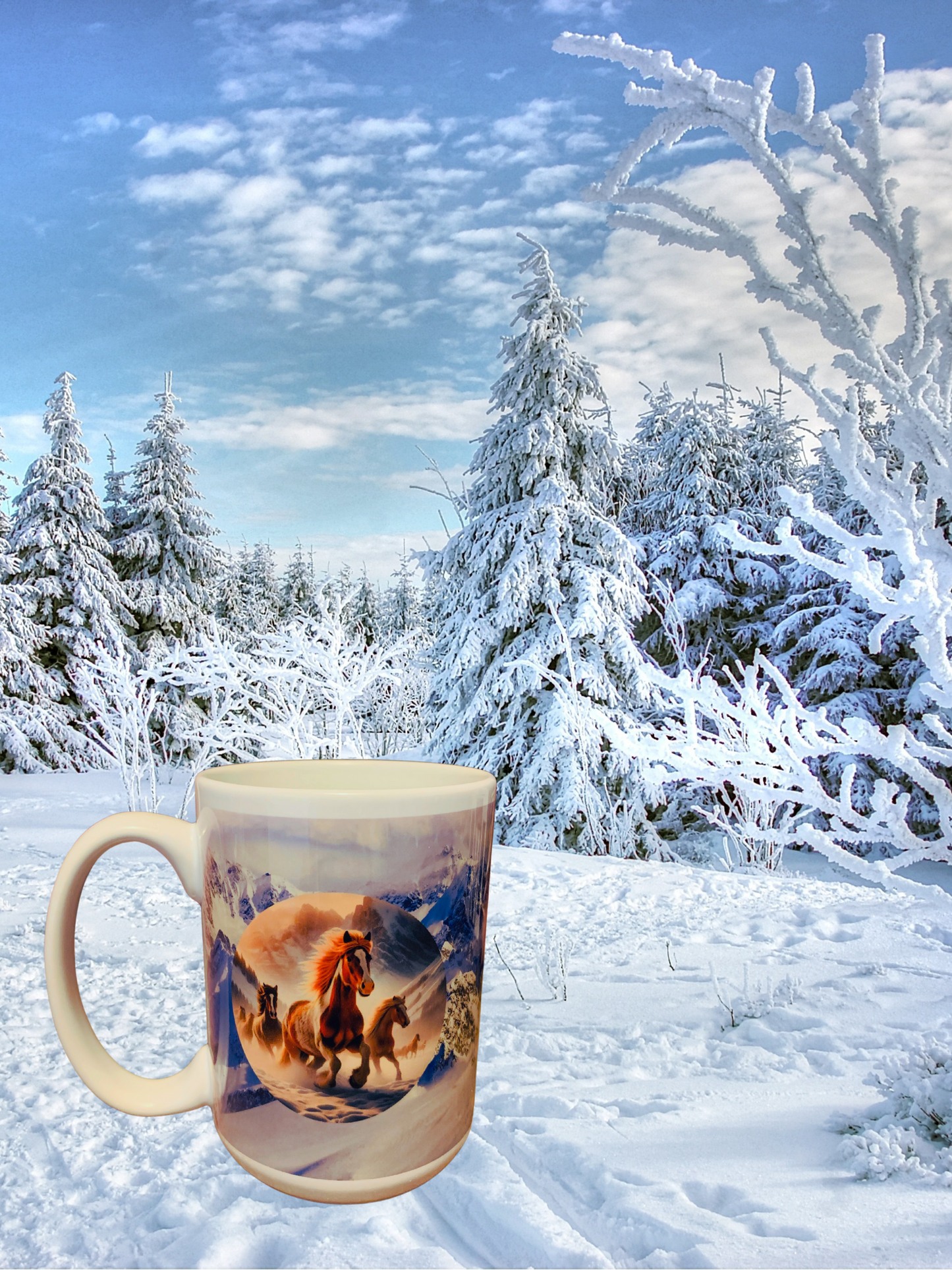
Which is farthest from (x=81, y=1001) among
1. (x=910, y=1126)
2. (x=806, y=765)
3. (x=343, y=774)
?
(x=806, y=765)

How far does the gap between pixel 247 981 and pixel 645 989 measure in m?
1.28

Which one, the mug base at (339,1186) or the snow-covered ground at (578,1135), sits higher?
the mug base at (339,1186)

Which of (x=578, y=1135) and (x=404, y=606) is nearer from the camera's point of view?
(x=578, y=1135)

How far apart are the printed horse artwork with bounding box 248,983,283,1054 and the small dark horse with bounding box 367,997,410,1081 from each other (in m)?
0.12

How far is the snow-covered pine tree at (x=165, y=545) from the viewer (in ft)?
54.3

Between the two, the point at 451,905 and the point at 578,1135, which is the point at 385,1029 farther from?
the point at 578,1135

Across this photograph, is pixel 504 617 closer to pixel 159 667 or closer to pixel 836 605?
pixel 159 667

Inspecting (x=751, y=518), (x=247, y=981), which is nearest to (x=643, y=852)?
(x=751, y=518)

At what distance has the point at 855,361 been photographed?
1.15m

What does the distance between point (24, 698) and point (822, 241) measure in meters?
16.9

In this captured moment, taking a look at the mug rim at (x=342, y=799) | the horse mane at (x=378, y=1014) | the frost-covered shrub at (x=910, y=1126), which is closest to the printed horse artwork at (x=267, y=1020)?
the horse mane at (x=378, y=1014)

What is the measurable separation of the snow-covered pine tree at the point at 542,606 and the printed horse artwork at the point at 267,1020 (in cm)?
679

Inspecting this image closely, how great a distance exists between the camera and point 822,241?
1141 millimetres

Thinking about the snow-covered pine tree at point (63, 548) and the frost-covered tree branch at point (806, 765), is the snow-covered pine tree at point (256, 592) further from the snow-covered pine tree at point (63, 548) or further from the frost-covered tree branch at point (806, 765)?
the frost-covered tree branch at point (806, 765)
